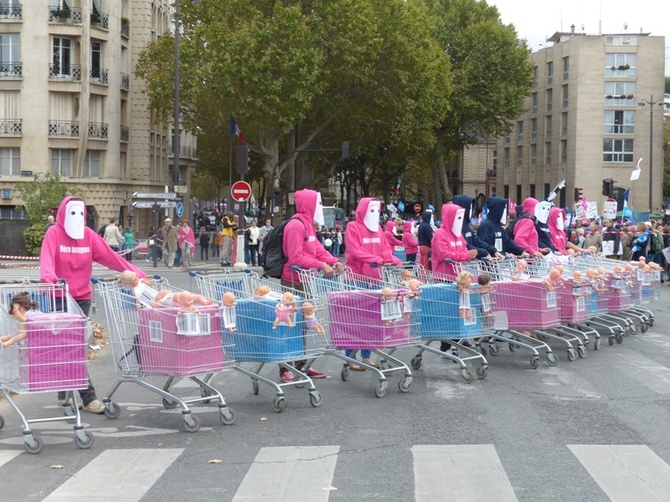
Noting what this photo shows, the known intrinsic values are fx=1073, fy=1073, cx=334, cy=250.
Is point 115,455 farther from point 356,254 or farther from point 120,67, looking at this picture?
point 120,67

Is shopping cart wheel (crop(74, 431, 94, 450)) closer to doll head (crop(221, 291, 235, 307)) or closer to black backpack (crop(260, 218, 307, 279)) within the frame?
doll head (crop(221, 291, 235, 307))

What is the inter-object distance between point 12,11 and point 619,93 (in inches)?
1708

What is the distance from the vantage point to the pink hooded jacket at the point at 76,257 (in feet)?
32.5

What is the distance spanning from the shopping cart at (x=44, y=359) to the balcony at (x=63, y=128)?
147 feet

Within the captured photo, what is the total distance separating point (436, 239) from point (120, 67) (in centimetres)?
4427

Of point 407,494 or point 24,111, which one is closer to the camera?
point 407,494

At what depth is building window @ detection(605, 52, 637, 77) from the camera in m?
75.7

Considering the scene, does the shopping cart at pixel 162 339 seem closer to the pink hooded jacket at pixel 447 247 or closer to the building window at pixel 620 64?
the pink hooded jacket at pixel 447 247

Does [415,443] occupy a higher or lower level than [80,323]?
lower

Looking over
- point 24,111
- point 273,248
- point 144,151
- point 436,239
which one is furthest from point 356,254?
point 144,151

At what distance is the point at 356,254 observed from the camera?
12133 millimetres

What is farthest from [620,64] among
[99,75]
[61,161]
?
[61,161]

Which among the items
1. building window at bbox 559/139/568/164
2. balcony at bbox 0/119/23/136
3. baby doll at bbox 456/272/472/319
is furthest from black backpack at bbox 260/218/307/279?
building window at bbox 559/139/568/164

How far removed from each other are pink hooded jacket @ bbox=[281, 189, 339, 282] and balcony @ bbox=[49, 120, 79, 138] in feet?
138
